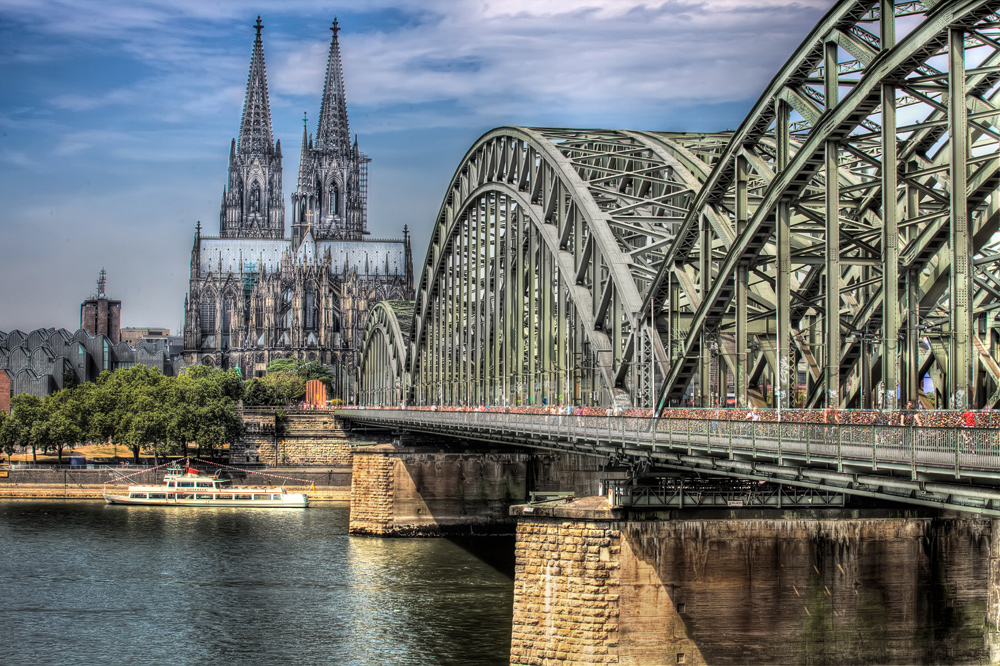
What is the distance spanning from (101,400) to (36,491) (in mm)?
19498

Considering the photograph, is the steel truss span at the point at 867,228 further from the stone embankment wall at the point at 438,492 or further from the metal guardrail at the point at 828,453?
the stone embankment wall at the point at 438,492

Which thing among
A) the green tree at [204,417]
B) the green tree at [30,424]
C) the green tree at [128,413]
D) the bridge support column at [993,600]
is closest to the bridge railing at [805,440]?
the bridge support column at [993,600]

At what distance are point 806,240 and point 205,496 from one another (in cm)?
6775

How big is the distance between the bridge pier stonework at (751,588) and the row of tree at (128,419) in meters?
87.8

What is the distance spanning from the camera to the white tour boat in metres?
101

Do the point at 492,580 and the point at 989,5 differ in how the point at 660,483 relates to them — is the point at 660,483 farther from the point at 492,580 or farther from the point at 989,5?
the point at 492,580

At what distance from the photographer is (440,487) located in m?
80.1

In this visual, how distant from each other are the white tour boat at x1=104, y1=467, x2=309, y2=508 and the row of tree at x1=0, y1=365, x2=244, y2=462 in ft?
51.0

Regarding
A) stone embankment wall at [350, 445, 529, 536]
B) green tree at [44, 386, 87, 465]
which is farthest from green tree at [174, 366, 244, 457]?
stone embankment wall at [350, 445, 529, 536]

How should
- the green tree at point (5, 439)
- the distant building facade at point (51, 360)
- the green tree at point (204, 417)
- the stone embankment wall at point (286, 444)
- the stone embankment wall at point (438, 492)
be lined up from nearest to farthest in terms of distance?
the stone embankment wall at point (438, 492) → the green tree at point (5, 439) → the green tree at point (204, 417) → the stone embankment wall at point (286, 444) → the distant building facade at point (51, 360)

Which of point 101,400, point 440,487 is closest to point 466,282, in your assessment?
point 440,487

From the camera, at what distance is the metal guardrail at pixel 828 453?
23.3 m

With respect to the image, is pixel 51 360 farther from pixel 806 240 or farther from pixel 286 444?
pixel 806 240

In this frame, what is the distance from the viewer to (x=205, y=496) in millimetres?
103125
